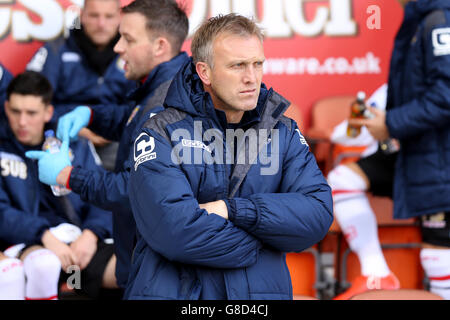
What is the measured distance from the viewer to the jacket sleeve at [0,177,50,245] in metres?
3.23

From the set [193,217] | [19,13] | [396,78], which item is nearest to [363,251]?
[396,78]

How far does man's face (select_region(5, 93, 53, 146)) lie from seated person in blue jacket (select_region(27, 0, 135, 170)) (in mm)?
600

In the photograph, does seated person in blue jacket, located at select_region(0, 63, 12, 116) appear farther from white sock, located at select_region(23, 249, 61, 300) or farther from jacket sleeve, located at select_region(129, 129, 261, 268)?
jacket sleeve, located at select_region(129, 129, 261, 268)

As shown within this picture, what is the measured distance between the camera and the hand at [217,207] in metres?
1.80

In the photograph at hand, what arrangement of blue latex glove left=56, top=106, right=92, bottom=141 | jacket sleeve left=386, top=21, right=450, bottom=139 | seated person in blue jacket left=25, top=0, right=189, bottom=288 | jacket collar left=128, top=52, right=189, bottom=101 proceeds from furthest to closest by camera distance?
jacket sleeve left=386, top=21, right=450, bottom=139 < blue latex glove left=56, top=106, right=92, bottom=141 < jacket collar left=128, top=52, right=189, bottom=101 < seated person in blue jacket left=25, top=0, right=189, bottom=288

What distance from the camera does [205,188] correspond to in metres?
1.88

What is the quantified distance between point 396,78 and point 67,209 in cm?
192

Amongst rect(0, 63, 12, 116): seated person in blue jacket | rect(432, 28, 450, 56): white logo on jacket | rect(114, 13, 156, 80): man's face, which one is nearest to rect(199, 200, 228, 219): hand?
rect(114, 13, 156, 80): man's face

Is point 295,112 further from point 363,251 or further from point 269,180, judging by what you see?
point 269,180

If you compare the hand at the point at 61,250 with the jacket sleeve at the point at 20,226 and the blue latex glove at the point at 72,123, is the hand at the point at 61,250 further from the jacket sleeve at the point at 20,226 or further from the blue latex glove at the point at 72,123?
the blue latex glove at the point at 72,123

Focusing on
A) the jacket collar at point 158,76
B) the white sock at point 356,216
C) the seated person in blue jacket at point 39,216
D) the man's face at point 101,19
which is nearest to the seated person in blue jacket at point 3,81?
the seated person in blue jacket at point 39,216

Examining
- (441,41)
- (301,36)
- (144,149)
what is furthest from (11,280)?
(301,36)

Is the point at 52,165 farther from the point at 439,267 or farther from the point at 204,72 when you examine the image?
the point at 439,267

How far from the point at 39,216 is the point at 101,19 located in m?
1.44
